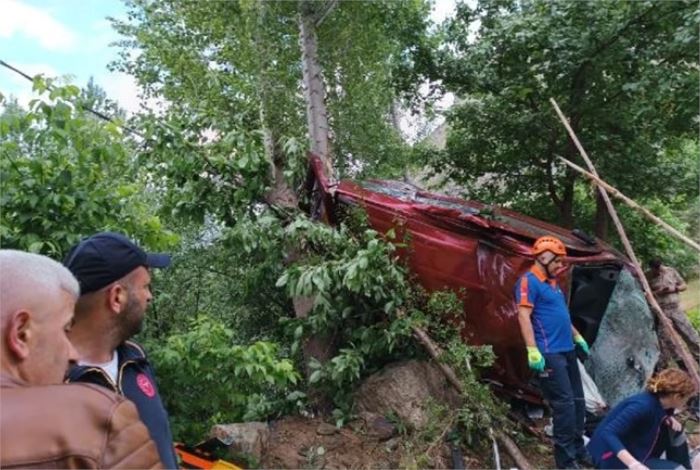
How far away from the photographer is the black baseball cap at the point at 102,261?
1.98 m

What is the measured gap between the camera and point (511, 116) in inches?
292

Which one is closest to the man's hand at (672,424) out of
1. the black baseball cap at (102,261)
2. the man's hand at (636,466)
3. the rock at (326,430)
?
the man's hand at (636,466)

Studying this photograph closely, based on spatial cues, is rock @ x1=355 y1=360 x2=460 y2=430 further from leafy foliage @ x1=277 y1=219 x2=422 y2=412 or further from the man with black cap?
the man with black cap

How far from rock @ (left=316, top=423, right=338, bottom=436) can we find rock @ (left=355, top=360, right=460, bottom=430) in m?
0.26

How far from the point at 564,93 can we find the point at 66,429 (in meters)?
7.08

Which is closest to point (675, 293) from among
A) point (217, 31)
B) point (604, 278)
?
point (604, 278)

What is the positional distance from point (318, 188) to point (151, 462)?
419cm

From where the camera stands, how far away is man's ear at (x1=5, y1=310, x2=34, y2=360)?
3.59 feet

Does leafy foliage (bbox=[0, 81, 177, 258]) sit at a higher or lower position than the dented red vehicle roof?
higher

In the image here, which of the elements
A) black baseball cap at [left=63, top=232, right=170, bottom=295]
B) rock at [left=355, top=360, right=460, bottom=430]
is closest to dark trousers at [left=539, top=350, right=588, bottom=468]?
rock at [left=355, top=360, right=460, bottom=430]

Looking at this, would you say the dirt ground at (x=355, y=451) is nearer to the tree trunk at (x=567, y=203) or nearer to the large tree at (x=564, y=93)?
the tree trunk at (x=567, y=203)

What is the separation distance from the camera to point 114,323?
201 centimetres

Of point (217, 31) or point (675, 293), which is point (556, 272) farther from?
point (217, 31)

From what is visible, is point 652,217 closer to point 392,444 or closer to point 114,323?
point 392,444
